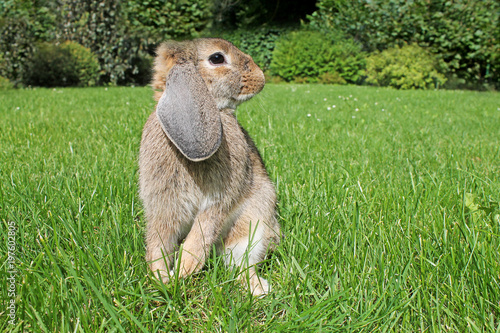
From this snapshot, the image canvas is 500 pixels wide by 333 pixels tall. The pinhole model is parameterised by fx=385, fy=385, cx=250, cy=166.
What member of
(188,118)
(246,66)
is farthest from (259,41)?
(188,118)

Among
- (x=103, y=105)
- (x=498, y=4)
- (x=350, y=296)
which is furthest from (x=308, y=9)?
(x=350, y=296)

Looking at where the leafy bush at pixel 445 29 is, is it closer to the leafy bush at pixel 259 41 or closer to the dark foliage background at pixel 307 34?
the dark foliage background at pixel 307 34

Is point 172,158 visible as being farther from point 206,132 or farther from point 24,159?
point 24,159

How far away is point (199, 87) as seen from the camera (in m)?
1.43

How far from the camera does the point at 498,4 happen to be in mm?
12469

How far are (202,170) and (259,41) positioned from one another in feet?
55.6

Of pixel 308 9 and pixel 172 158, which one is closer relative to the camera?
pixel 172 158

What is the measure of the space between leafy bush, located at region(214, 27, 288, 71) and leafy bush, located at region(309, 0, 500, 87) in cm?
360

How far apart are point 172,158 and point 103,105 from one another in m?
5.28

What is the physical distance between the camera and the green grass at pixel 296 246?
1263 mm

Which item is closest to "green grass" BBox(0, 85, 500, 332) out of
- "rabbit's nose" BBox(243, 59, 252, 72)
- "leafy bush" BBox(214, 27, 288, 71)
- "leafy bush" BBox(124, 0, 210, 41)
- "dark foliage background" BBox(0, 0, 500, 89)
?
"rabbit's nose" BBox(243, 59, 252, 72)

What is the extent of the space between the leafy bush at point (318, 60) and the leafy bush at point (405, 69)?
694 millimetres

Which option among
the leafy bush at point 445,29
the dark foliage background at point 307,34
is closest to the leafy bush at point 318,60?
the dark foliage background at point 307,34

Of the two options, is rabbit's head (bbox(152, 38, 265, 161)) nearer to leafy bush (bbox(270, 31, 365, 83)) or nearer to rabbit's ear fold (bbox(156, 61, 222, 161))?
rabbit's ear fold (bbox(156, 61, 222, 161))
